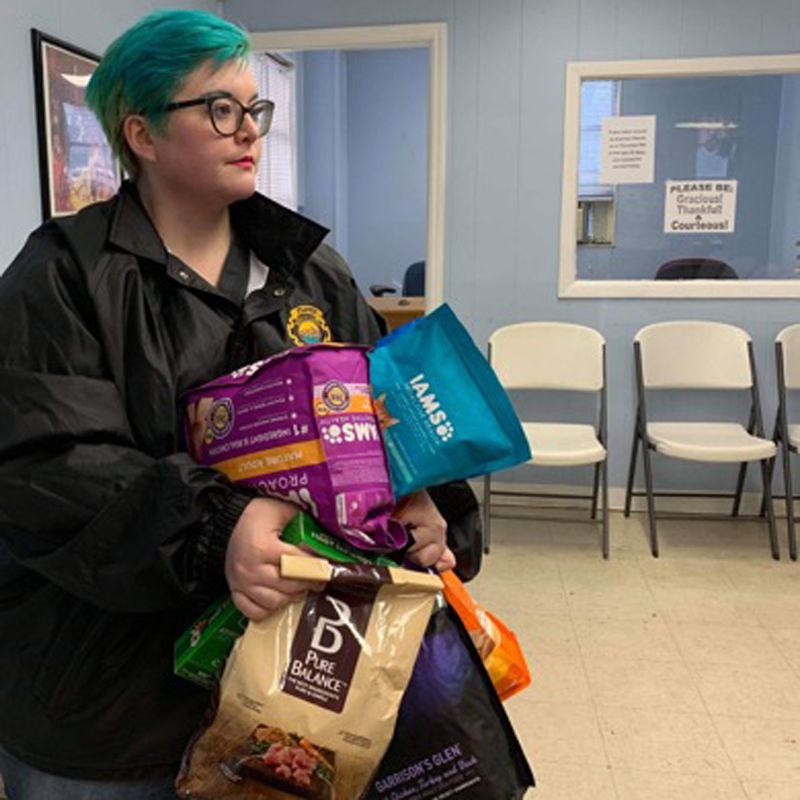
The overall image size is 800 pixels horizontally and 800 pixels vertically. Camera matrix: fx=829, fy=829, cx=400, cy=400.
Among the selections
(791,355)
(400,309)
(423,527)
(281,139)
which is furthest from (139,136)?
(281,139)

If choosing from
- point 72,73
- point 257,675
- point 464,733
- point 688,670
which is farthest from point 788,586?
point 72,73

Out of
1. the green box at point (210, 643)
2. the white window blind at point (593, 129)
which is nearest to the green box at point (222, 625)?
the green box at point (210, 643)

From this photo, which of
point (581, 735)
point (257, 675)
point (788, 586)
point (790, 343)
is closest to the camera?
point (257, 675)

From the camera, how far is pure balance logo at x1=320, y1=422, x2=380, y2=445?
778 millimetres

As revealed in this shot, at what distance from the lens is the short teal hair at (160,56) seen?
0.88 metres

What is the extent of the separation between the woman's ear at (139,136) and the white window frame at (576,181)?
3.15 m

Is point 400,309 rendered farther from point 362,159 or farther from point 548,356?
point 362,159

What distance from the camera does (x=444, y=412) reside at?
2.59 ft

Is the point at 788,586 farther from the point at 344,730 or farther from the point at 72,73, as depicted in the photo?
the point at 72,73

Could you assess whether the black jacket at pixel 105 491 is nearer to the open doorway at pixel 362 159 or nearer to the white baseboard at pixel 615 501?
the white baseboard at pixel 615 501

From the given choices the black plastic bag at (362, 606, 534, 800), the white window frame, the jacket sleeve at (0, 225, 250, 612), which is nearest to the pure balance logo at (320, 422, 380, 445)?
the jacket sleeve at (0, 225, 250, 612)

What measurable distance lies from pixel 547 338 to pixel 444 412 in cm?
308

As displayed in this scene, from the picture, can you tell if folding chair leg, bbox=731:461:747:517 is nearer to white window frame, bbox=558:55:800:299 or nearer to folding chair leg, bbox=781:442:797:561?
folding chair leg, bbox=781:442:797:561

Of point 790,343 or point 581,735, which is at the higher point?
point 790,343
